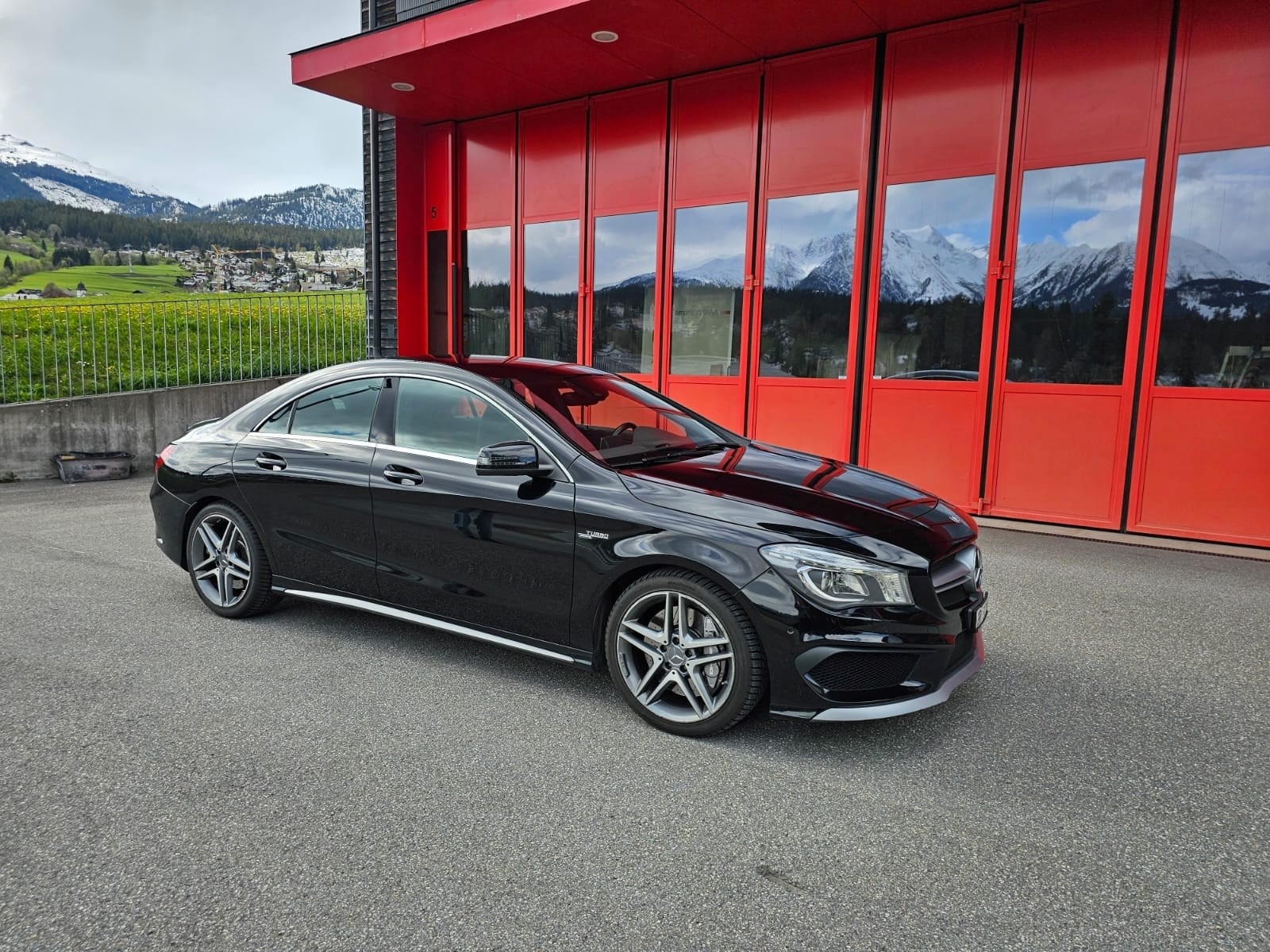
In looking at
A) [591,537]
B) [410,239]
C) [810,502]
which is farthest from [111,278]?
[810,502]

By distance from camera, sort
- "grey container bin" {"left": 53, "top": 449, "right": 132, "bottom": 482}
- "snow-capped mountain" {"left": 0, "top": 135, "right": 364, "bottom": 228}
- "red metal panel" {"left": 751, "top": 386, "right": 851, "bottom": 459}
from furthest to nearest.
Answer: "snow-capped mountain" {"left": 0, "top": 135, "right": 364, "bottom": 228} → "grey container bin" {"left": 53, "top": 449, "right": 132, "bottom": 482} → "red metal panel" {"left": 751, "top": 386, "right": 851, "bottom": 459}

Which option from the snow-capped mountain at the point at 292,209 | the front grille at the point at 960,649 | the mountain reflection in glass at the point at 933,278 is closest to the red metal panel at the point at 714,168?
the mountain reflection in glass at the point at 933,278

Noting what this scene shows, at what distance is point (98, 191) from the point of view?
335ft

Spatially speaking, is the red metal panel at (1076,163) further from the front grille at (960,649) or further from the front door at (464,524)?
the front door at (464,524)

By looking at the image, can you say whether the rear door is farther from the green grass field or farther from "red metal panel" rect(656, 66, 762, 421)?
the green grass field

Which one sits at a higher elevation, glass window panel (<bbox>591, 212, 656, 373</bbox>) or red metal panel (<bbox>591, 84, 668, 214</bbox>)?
red metal panel (<bbox>591, 84, 668, 214</bbox>)

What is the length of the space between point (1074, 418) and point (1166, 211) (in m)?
1.74

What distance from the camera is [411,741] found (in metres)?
3.26

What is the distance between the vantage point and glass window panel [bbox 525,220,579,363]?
10.3m

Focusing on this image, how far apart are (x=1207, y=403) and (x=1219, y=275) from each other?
3.23ft

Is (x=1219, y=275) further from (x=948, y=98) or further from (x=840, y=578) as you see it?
(x=840, y=578)

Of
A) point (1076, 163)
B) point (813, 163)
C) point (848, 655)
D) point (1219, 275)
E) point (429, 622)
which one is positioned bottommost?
point (429, 622)

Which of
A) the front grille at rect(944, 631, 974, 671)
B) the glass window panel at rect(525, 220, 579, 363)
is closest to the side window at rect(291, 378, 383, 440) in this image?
the front grille at rect(944, 631, 974, 671)

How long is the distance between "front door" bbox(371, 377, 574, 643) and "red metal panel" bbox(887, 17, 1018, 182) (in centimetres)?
555
